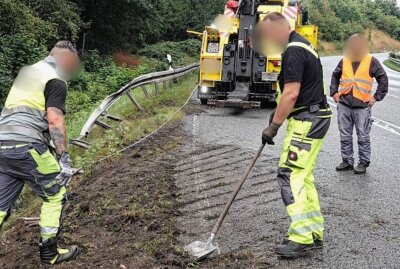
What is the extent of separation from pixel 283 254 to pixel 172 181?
241 centimetres

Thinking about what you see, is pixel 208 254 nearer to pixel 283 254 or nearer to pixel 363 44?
pixel 283 254

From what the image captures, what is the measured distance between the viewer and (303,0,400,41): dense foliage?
205 feet

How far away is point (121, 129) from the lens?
28.2 feet

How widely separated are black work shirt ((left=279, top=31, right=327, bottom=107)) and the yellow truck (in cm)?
688

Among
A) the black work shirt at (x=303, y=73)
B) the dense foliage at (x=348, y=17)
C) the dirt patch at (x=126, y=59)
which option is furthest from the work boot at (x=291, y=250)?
the dense foliage at (x=348, y=17)

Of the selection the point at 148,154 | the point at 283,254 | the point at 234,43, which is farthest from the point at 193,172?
the point at 234,43

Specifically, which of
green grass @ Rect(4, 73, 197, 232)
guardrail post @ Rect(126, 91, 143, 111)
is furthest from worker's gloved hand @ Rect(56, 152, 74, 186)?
guardrail post @ Rect(126, 91, 143, 111)

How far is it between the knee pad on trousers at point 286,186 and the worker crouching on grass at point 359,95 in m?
2.64

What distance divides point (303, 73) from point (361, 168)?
2.92 m

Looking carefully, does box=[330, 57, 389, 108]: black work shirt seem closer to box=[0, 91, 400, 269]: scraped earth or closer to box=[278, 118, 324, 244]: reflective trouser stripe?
box=[0, 91, 400, 269]: scraped earth

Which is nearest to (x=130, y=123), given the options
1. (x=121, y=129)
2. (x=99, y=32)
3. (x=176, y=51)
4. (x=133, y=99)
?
(x=121, y=129)

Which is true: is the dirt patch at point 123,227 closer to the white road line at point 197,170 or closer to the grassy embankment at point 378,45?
the white road line at point 197,170

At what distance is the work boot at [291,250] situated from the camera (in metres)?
4.04

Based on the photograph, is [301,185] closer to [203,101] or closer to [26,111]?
[26,111]
